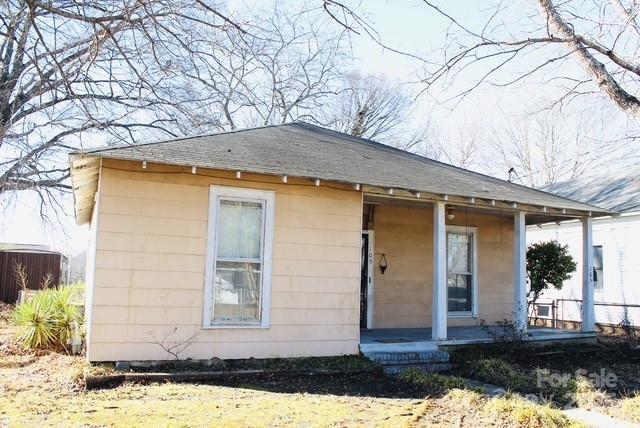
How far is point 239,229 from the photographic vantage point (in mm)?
7648

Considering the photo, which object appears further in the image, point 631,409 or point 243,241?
point 243,241

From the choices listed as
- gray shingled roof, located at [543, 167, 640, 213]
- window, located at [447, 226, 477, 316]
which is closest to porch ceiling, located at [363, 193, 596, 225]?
window, located at [447, 226, 477, 316]

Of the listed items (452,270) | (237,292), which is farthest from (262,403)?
(452,270)

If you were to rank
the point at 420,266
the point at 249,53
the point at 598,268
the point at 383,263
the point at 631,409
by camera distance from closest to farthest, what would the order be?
1. the point at 631,409
2. the point at 249,53
3. the point at 383,263
4. the point at 420,266
5. the point at 598,268

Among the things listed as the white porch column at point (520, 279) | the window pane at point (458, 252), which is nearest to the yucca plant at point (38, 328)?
the window pane at point (458, 252)

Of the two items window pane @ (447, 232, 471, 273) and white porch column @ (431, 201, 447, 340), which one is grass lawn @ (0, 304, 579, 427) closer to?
white porch column @ (431, 201, 447, 340)

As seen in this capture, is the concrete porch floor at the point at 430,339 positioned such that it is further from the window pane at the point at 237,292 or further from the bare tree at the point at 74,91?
the bare tree at the point at 74,91

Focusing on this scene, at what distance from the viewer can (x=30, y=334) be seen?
8430 millimetres

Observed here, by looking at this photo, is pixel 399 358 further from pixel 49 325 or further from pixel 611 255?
pixel 611 255

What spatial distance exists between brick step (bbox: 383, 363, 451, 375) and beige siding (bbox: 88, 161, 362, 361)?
0.63 metres

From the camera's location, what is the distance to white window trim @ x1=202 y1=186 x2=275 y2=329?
7.35m

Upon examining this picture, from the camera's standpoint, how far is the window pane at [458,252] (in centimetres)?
1137

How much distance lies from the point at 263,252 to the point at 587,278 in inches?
255

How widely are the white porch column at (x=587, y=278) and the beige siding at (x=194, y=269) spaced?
493 centimetres
